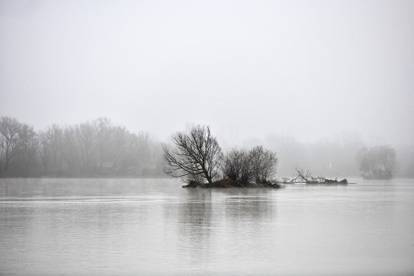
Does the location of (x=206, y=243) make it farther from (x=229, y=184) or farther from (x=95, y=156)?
(x=95, y=156)

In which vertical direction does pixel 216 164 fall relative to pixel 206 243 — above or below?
above

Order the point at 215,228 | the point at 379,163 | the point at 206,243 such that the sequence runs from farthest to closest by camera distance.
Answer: the point at 379,163
the point at 215,228
the point at 206,243

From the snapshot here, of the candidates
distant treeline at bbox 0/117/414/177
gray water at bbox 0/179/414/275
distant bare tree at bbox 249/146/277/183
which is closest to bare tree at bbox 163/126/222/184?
distant bare tree at bbox 249/146/277/183

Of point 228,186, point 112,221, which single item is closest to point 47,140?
point 228,186

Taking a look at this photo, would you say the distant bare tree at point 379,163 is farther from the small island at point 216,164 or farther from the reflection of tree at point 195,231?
the reflection of tree at point 195,231

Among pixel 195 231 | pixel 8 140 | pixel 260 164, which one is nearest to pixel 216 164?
pixel 260 164

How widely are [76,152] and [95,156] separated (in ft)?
12.6

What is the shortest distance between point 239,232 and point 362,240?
3.51 metres

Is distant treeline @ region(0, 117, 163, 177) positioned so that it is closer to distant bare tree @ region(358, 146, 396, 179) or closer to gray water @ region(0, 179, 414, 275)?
distant bare tree @ region(358, 146, 396, 179)

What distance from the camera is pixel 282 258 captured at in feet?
37.8

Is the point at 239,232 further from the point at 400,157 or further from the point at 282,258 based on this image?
the point at 400,157

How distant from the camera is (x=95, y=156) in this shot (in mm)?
103812

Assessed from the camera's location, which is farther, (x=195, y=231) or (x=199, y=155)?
(x=199, y=155)

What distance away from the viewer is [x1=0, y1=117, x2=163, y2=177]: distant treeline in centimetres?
9400
